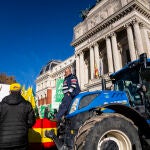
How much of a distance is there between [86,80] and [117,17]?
38.0 feet

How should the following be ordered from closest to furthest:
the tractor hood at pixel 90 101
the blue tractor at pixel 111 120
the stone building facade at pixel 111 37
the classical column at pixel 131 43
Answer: the blue tractor at pixel 111 120
the tractor hood at pixel 90 101
the classical column at pixel 131 43
the stone building facade at pixel 111 37

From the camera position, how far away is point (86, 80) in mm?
30656

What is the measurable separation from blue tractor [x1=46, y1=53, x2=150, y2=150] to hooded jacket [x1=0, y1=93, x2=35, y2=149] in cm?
99

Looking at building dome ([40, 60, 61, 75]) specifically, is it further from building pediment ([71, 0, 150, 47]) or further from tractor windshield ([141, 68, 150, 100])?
tractor windshield ([141, 68, 150, 100])

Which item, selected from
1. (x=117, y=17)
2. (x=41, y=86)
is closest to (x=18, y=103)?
(x=117, y=17)

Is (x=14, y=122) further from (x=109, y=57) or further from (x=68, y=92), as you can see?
(x=109, y=57)

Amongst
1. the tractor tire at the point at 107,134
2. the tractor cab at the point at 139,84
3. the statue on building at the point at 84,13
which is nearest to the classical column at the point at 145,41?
the statue on building at the point at 84,13

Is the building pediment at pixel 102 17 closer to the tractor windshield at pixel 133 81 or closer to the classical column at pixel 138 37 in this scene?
the classical column at pixel 138 37

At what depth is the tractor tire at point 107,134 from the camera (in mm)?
3256

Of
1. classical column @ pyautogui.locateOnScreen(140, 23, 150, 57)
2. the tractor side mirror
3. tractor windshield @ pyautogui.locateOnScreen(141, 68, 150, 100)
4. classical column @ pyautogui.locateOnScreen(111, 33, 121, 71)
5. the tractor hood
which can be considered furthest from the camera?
classical column @ pyautogui.locateOnScreen(111, 33, 121, 71)

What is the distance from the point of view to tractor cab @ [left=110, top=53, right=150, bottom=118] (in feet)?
15.1

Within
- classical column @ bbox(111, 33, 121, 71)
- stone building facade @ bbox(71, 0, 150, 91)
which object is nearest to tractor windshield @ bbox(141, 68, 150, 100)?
stone building facade @ bbox(71, 0, 150, 91)

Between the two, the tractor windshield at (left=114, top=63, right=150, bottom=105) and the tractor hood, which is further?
the tractor windshield at (left=114, top=63, right=150, bottom=105)

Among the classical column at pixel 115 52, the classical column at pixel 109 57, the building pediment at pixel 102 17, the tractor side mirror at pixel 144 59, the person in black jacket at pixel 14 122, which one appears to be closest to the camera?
the person in black jacket at pixel 14 122
